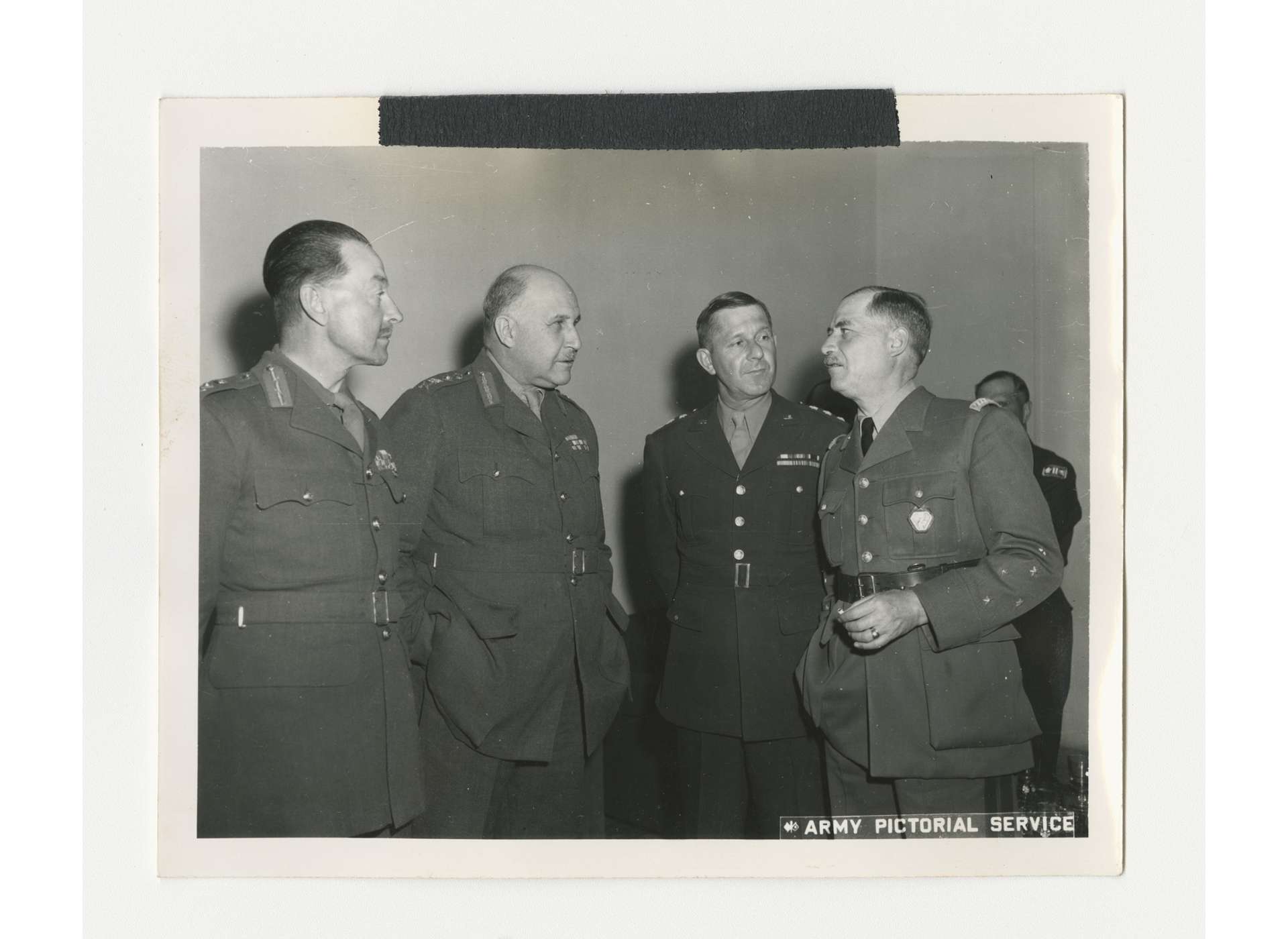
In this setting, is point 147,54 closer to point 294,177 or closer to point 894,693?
point 294,177

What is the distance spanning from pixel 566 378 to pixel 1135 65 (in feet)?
3.76

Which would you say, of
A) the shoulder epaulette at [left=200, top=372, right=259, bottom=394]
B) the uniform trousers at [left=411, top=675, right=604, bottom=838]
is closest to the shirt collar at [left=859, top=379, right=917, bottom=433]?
the uniform trousers at [left=411, top=675, right=604, bottom=838]

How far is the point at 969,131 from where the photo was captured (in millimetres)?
2158

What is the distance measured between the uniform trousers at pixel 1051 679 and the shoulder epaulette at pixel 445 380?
111cm

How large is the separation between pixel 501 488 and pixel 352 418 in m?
0.28

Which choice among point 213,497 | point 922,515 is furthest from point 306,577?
point 922,515

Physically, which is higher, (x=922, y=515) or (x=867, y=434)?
(x=867, y=434)

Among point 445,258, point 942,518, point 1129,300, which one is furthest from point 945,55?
point 445,258

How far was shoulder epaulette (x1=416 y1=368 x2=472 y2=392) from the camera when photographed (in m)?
2.15

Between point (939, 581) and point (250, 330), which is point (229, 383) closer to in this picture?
point (250, 330)

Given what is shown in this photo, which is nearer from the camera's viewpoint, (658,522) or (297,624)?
(297,624)

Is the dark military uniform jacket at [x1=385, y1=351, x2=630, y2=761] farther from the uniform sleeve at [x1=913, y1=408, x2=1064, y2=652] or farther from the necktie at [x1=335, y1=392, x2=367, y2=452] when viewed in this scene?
the uniform sleeve at [x1=913, y1=408, x2=1064, y2=652]

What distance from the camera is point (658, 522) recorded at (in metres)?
2.20

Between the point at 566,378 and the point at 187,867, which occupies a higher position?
the point at 566,378
